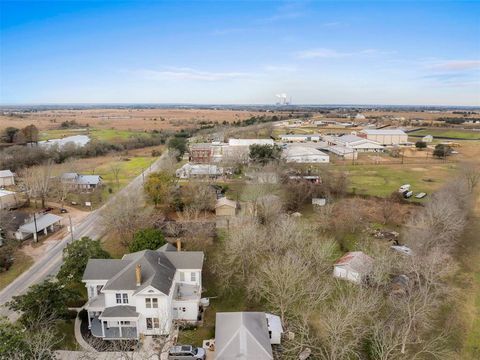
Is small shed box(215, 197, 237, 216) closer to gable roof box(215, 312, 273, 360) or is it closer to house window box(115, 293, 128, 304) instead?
house window box(115, 293, 128, 304)

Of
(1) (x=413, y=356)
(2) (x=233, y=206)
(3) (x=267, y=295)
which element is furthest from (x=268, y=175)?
(1) (x=413, y=356)

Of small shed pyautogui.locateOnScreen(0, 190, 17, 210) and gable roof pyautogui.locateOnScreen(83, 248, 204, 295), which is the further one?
small shed pyautogui.locateOnScreen(0, 190, 17, 210)

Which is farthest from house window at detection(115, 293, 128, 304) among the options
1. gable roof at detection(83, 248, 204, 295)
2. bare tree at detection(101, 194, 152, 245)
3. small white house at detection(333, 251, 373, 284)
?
small white house at detection(333, 251, 373, 284)

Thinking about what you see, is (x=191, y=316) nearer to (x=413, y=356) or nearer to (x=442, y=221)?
(x=413, y=356)

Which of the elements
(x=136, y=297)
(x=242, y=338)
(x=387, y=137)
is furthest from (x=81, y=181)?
(x=387, y=137)

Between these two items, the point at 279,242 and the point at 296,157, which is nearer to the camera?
the point at 279,242

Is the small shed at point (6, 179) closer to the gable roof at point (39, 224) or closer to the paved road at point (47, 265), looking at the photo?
the paved road at point (47, 265)

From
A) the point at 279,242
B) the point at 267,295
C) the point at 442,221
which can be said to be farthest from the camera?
the point at 442,221
